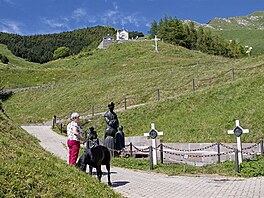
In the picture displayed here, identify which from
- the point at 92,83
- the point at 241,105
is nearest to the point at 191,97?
the point at 241,105

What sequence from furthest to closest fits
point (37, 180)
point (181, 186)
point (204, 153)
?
point (204, 153), point (181, 186), point (37, 180)

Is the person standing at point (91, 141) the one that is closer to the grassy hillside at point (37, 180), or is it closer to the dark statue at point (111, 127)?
the dark statue at point (111, 127)

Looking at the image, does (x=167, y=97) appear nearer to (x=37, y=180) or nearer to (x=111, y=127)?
(x=111, y=127)

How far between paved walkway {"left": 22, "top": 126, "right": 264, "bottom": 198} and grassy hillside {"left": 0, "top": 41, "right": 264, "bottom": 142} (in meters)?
5.50

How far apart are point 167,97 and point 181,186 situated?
64.0 feet

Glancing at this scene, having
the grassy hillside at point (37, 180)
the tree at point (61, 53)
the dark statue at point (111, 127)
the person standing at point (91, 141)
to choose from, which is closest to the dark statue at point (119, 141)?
the dark statue at point (111, 127)

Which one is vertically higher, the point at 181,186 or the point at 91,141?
the point at 91,141

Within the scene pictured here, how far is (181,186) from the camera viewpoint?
10.8 metres

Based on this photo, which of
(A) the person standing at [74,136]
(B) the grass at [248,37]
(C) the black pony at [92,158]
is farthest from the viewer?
(B) the grass at [248,37]

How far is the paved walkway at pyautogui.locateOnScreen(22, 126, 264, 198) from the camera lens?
952cm

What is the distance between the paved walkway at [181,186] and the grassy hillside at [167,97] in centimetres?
550

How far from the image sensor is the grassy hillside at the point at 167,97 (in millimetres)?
19594

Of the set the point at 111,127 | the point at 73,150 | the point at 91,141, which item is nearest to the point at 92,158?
the point at 73,150

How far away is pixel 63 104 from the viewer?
39.5m
